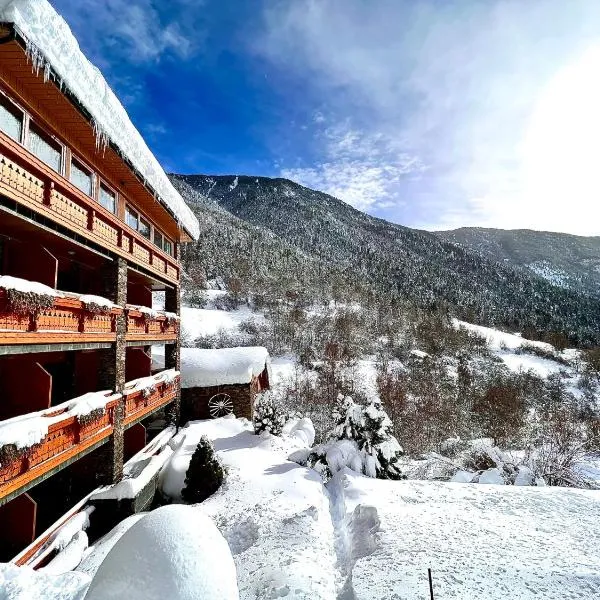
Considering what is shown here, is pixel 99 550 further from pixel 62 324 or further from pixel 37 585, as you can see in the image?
pixel 62 324

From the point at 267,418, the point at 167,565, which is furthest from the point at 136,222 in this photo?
the point at 167,565

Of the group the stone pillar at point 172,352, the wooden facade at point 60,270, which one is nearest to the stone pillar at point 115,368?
the wooden facade at point 60,270

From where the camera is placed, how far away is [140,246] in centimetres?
1320

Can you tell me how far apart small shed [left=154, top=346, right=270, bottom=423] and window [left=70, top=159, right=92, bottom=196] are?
42.2 ft

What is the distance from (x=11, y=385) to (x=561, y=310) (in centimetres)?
13961

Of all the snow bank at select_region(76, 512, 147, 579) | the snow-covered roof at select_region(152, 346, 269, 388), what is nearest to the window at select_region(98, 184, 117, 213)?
the snow bank at select_region(76, 512, 147, 579)

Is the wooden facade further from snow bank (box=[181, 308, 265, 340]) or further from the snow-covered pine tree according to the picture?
snow bank (box=[181, 308, 265, 340])

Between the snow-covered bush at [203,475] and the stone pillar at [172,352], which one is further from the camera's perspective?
the stone pillar at [172,352]

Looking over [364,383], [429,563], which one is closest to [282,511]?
[429,563]

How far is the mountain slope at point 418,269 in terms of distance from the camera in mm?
108688

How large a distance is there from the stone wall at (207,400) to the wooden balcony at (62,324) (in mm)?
9060

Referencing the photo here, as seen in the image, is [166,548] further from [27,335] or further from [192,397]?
[192,397]

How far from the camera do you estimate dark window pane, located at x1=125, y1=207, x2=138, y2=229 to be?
1319 cm

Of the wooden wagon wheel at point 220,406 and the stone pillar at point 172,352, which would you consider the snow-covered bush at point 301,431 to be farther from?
the stone pillar at point 172,352
